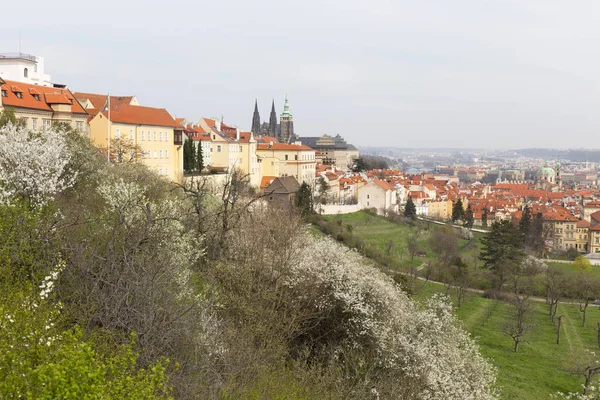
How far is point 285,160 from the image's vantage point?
81.4 metres

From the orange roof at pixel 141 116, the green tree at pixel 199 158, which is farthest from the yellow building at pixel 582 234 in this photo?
the orange roof at pixel 141 116

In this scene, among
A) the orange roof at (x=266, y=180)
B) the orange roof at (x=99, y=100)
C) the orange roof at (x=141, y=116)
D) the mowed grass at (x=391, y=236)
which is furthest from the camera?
the orange roof at (x=266, y=180)

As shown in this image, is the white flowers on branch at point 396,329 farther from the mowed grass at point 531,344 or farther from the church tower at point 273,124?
the church tower at point 273,124

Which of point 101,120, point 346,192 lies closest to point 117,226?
point 101,120

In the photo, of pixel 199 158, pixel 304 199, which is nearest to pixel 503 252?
pixel 304 199

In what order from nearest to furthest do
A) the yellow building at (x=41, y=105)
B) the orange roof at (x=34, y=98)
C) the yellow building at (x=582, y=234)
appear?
the yellow building at (x=41, y=105) < the orange roof at (x=34, y=98) < the yellow building at (x=582, y=234)

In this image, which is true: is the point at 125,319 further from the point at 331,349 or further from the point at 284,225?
the point at 284,225

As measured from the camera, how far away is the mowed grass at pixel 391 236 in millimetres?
54000

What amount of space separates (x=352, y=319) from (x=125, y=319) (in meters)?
8.31

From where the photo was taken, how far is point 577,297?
4650 centimetres

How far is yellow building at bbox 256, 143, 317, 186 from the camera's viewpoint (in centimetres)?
7800

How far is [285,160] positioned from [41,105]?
161ft

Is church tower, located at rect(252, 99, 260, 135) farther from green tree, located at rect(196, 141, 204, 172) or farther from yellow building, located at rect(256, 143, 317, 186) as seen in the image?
green tree, located at rect(196, 141, 204, 172)

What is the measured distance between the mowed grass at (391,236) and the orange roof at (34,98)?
1117 inches
